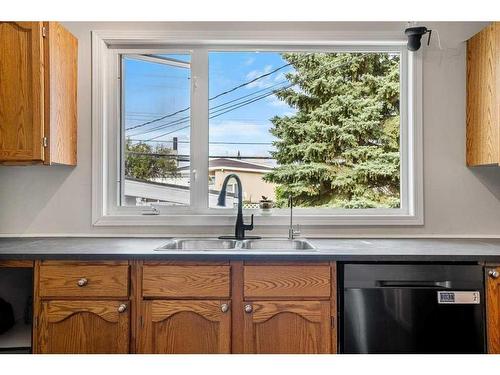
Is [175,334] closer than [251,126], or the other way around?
[175,334]

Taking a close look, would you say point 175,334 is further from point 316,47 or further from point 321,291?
point 316,47

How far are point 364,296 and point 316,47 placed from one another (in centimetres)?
152

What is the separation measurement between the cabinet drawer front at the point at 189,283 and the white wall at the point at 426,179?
25.1 inches

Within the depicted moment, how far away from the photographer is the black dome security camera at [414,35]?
2311 mm

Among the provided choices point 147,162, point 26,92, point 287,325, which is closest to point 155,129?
point 147,162

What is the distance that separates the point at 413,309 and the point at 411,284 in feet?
0.34

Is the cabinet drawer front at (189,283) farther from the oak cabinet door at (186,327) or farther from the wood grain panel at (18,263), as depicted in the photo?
the wood grain panel at (18,263)

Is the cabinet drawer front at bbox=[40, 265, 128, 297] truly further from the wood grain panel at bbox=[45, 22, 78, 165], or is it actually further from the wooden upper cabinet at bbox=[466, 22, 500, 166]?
the wooden upper cabinet at bbox=[466, 22, 500, 166]

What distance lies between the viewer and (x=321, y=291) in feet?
5.99

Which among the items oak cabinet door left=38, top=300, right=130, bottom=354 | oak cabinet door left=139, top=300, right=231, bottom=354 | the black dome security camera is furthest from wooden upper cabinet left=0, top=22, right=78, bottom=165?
the black dome security camera

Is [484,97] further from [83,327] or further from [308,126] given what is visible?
[83,327]

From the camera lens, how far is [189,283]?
6.03 ft

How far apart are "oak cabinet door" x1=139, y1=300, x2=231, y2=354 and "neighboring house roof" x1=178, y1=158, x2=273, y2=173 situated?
980 mm

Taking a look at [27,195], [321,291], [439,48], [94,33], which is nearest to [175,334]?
[321,291]
